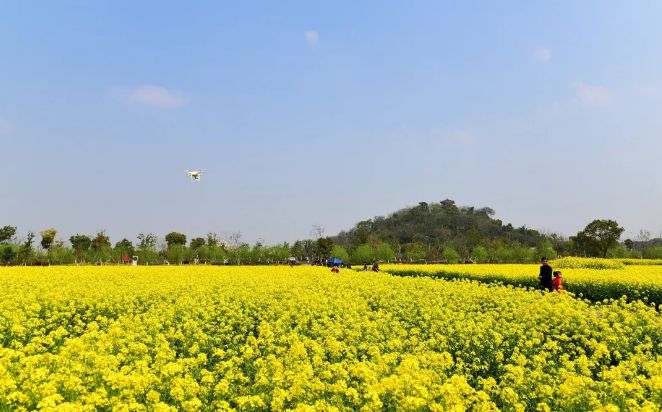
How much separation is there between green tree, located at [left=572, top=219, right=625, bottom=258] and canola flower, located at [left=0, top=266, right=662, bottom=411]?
6432 cm

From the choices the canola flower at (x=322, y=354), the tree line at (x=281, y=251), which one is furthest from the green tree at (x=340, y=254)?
the canola flower at (x=322, y=354)

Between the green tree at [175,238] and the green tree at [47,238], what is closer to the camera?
the green tree at [47,238]

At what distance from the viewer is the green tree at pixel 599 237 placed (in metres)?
74.2

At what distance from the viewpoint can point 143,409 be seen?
586cm

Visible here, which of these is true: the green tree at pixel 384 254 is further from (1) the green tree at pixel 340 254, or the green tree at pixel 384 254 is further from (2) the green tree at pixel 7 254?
(2) the green tree at pixel 7 254

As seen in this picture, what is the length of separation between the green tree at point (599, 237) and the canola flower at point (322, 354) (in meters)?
64.3

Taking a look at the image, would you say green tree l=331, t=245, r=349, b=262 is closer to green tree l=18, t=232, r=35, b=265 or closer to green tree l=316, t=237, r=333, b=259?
green tree l=316, t=237, r=333, b=259

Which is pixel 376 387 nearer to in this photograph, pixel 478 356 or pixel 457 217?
pixel 478 356

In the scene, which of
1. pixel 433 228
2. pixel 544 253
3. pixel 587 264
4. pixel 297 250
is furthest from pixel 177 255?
pixel 433 228

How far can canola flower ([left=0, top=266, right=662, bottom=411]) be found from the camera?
640 cm

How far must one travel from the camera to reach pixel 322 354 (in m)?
A: 8.73

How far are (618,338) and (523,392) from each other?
5037 millimetres

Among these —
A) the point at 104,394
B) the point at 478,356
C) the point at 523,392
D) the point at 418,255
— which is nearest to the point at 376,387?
the point at 523,392

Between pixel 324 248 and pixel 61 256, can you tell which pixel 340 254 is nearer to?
pixel 324 248
